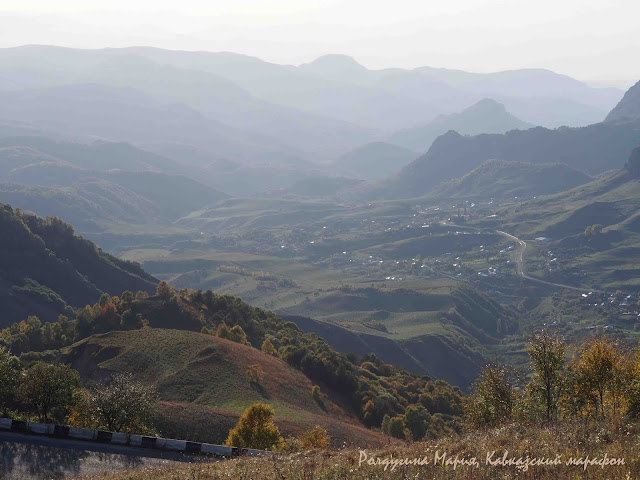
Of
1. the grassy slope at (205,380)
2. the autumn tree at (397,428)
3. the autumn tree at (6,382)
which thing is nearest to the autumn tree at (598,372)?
the grassy slope at (205,380)

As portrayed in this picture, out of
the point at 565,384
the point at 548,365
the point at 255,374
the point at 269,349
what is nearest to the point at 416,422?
the point at 255,374

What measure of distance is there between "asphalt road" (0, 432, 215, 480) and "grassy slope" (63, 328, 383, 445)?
56.5ft

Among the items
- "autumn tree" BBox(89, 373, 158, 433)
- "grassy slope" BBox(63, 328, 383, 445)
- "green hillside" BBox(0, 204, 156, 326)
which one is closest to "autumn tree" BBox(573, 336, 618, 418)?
"grassy slope" BBox(63, 328, 383, 445)

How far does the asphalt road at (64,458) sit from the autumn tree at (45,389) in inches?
261

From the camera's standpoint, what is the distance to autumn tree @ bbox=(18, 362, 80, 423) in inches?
1601

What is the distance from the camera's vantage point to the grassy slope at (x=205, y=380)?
180ft

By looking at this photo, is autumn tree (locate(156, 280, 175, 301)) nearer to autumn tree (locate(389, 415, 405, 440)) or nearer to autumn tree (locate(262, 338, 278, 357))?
autumn tree (locate(262, 338, 278, 357))

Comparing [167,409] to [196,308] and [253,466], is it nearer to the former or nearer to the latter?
[253,466]

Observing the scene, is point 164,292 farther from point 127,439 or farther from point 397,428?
point 127,439

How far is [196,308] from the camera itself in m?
116

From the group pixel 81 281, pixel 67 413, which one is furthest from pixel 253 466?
pixel 81 281

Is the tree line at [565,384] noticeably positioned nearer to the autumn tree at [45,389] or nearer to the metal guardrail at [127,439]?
the metal guardrail at [127,439]

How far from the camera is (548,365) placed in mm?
38438

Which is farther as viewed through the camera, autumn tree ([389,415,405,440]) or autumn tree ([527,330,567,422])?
autumn tree ([389,415,405,440])
